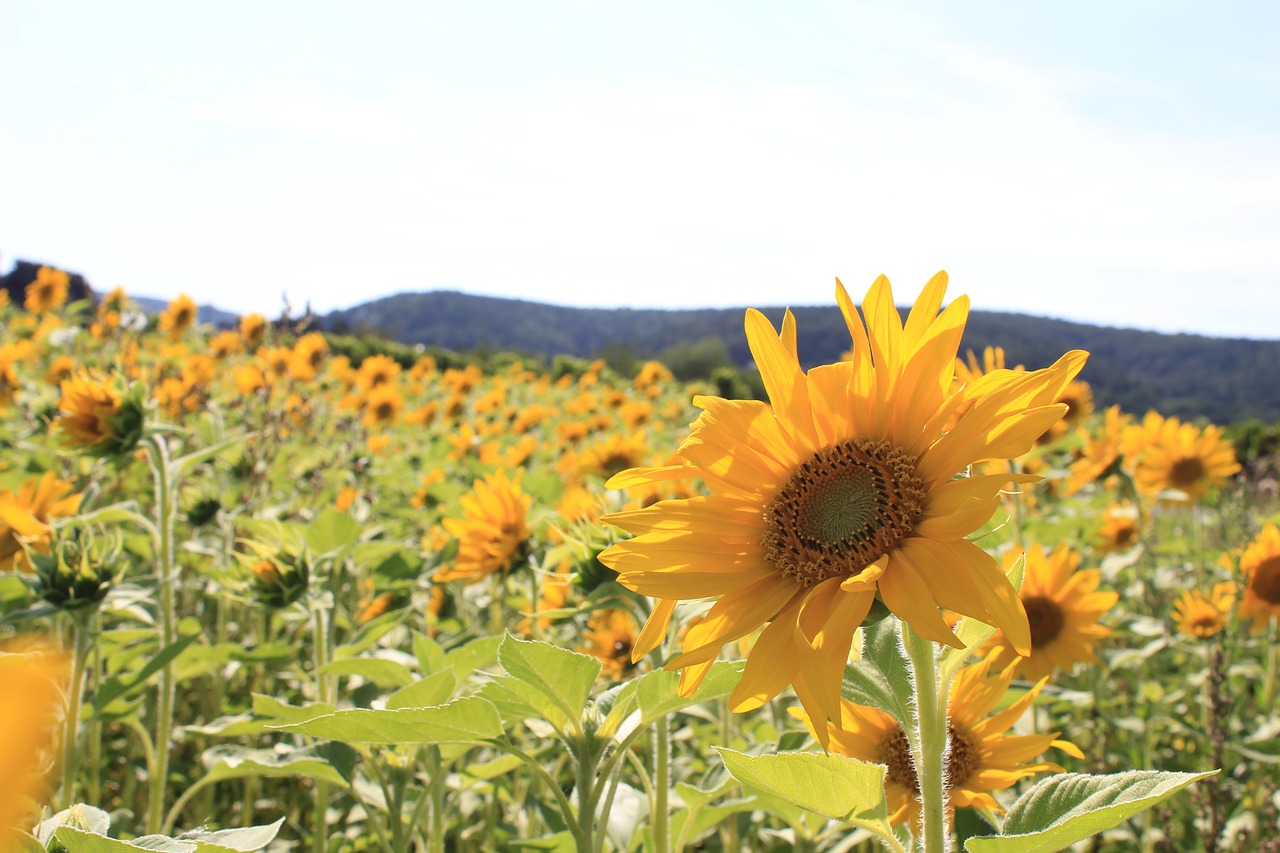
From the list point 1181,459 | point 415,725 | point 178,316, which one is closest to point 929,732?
point 415,725

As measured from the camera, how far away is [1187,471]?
430cm

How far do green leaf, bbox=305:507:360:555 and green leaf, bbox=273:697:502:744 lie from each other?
1.29 meters

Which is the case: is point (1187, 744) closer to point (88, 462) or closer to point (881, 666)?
point (881, 666)

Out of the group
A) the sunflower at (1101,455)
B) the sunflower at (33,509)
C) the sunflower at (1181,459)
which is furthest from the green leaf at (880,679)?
the sunflower at (1181,459)

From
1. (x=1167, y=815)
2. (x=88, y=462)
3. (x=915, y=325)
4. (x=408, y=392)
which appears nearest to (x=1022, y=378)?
(x=915, y=325)

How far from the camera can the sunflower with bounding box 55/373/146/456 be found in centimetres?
234

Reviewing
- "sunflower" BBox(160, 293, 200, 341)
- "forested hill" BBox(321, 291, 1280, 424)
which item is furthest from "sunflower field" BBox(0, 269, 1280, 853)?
"forested hill" BBox(321, 291, 1280, 424)

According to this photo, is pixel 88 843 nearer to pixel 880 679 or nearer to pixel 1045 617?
pixel 880 679

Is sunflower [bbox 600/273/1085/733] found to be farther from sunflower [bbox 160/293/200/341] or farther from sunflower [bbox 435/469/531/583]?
sunflower [bbox 160/293/200/341]

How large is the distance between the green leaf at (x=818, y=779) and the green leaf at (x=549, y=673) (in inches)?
10.9

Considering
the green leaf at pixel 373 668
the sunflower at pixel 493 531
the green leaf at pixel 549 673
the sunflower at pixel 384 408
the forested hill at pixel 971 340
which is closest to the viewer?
the green leaf at pixel 549 673

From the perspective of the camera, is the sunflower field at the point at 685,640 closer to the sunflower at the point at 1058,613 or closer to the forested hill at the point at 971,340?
the sunflower at the point at 1058,613

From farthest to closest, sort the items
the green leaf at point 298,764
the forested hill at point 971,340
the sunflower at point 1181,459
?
the forested hill at point 971,340 → the sunflower at point 1181,459 → the green leaf at point 298,764

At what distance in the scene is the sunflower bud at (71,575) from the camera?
1803 millimetres
